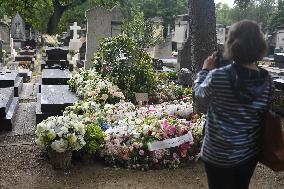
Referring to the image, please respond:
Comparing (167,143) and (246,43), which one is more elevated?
(246,43)

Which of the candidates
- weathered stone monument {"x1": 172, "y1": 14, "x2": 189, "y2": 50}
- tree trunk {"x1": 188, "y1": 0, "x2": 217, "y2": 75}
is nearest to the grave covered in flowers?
tree trunk {"x1": 188, "y1": 0, "x2": 217, "y2": 75}

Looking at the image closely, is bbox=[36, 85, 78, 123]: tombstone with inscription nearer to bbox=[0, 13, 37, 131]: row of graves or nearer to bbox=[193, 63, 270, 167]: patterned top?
bbox=[0, 13, 37, 131]: row of graves

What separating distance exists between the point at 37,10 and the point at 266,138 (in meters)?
35.7

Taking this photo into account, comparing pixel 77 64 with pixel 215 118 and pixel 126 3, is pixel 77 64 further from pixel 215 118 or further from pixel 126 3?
pixel 126 3

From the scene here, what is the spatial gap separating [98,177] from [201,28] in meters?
3.59

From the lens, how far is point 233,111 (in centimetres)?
250

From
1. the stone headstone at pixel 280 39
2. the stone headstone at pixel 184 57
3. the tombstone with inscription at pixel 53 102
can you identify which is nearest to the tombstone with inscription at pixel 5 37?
the stone headstone at pixel 184 57

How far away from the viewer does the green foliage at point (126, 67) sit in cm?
867

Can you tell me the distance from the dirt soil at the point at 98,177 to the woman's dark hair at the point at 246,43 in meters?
2.48

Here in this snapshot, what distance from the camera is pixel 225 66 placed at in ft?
8.25

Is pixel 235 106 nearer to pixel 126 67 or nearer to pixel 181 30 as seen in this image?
pixel 126 67

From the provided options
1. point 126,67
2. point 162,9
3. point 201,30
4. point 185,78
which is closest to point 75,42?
point 185,78

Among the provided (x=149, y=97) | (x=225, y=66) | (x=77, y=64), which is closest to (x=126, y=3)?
(x=77, y=64)

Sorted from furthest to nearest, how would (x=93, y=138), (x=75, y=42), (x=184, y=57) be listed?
(x=75, y=42) < (x=184, y=57) < (x=93, y=138)
